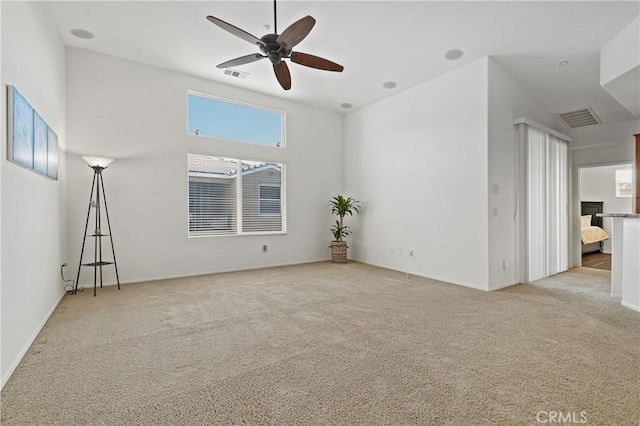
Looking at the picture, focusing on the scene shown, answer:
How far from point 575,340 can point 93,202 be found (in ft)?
19.3

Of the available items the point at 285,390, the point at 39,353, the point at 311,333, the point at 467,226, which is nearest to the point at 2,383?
the point at 39,353

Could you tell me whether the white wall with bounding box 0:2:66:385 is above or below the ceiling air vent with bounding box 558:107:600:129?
below

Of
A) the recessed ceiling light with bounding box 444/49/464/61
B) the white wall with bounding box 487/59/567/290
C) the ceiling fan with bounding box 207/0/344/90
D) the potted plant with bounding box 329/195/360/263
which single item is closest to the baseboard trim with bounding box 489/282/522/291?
the white wall with bounding box 487/59/567/290

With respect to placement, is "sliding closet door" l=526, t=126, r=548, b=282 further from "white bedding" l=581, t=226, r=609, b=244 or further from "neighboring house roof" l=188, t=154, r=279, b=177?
"neighboring house roof" l=188, t=154, r=279, b=177

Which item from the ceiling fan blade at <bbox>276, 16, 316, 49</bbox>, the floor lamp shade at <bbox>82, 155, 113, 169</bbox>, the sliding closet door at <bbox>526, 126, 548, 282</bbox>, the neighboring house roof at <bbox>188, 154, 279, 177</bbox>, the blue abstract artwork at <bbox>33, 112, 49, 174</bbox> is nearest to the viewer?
the ceiling fan blade at <bbox>276, 16, 316, 49</bbox>

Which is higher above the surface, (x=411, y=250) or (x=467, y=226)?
(x=467, y=226)

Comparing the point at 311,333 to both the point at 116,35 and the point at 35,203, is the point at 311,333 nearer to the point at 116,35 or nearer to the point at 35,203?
the point at 35,203

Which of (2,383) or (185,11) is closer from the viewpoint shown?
(2,383)

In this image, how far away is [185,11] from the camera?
11.6ft

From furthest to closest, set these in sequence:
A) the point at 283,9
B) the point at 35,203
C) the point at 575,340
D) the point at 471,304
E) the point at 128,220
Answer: the point at 128,220
the point at 471,304
the point at 283,9
the point at 35,203
the point at 575,340

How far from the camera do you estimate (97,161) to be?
413 centimetres

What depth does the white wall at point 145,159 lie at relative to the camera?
4398mm

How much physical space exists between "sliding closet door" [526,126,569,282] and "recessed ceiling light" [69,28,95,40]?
6.44 metres

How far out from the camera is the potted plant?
648 cm
